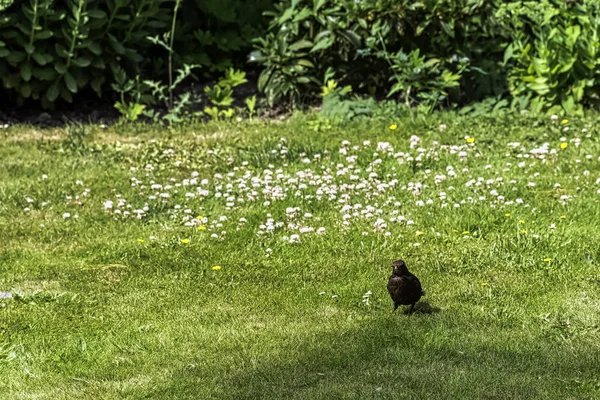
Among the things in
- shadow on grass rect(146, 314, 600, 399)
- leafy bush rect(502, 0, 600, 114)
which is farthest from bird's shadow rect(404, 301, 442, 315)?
leafy bush rect(502, 0, 600, 114)

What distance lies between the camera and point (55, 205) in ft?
22.1

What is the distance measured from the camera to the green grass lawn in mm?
4129

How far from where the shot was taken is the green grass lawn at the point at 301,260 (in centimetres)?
413

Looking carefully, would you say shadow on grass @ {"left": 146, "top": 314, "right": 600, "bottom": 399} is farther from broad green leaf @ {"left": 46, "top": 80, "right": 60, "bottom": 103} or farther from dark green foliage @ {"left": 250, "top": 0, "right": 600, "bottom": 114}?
broad green leaf @ {"left": 46, "top": 80, "right": 60, "bottom": 103}

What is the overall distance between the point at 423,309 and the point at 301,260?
1.01m

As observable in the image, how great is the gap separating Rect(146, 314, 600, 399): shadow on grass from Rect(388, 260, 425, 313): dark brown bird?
0.44 feet

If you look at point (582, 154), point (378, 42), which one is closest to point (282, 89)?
point (378, 42)

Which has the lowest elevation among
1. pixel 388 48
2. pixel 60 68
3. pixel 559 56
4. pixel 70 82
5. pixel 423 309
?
pixel 70 82

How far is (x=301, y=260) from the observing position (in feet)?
18.3

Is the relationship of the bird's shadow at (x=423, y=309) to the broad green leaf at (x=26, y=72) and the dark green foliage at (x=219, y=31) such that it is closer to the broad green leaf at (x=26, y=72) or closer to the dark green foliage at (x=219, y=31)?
the broad green leaf at (x=26, y=72)

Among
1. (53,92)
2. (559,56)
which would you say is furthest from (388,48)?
(53,92)

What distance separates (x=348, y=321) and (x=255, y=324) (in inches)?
18.3

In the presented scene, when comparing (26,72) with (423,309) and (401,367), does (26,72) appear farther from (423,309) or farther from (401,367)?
(401,367)

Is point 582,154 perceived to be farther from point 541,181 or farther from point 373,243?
point 373,243
